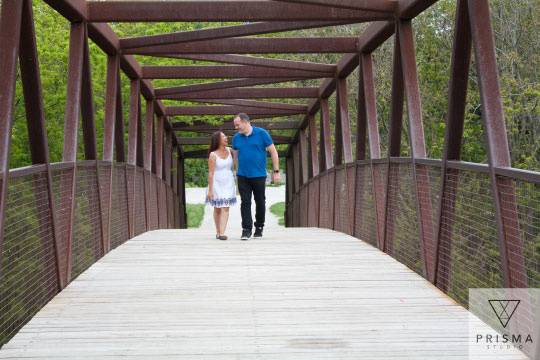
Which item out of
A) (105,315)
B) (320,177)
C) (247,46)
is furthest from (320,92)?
(105,315)

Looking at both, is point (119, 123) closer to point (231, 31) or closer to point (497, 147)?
point (231, 31)

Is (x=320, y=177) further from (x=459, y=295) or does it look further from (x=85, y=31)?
(x=459, y=295)

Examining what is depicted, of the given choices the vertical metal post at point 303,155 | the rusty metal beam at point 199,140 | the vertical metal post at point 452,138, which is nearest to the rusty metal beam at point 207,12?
the vertical metal post at point 452,138

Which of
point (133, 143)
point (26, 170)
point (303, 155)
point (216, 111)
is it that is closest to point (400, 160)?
point (26, 170)

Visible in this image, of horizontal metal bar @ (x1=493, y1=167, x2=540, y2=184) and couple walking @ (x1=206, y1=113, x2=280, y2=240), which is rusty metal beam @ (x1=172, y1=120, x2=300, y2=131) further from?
horizontal metal bar @ (x1=493, y1=167, x2=540, y2=184)

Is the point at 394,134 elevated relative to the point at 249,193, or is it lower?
elevated

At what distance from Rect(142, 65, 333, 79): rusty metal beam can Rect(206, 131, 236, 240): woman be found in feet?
12.2

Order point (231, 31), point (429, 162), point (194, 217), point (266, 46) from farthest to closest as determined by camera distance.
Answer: point (194, 217), point (266, 46), point (231, 31), point (429, 162)

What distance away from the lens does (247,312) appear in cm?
539

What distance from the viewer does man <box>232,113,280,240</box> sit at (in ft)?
31.9

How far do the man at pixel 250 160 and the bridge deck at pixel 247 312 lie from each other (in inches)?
69.6

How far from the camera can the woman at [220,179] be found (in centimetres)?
985

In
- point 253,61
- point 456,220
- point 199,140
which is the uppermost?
point 253,61

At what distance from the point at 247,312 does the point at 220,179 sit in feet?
15.4
